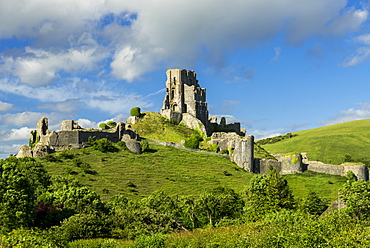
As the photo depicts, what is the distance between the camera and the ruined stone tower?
409 ft

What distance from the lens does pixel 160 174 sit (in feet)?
268

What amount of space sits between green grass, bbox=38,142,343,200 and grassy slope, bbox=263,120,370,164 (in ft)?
161

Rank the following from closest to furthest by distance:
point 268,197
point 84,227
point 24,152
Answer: point 84,227 < point 268,197 < point 24,152

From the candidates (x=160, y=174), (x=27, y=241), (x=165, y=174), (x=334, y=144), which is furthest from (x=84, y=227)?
(x=334, y=144)

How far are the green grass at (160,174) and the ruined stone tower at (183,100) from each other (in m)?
25.9

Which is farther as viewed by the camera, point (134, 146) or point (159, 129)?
point (159, 129)

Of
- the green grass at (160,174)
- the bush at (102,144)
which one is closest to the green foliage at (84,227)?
the green grass at (160,174)

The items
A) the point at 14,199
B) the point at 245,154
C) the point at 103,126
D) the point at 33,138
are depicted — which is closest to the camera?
the point at 14,199

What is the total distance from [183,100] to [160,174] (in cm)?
4998

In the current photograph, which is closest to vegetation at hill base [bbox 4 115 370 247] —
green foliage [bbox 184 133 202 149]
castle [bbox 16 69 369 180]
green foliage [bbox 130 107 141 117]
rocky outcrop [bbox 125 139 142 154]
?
rocky outcrop [bbox 125 139 142 154]

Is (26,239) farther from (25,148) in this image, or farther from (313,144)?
(313,144)

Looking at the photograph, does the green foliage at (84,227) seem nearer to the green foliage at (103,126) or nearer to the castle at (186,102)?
the green foliage at (103,126)

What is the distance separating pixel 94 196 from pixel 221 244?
21970 mm

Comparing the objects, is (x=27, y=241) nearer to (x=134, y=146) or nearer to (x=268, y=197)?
(x=268, y=197)
